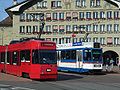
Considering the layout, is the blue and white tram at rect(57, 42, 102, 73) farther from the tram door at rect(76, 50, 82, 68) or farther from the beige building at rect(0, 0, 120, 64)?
the beige building at rect(0, 0, 120, 64)

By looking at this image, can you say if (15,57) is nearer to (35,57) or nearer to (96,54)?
(35,57)

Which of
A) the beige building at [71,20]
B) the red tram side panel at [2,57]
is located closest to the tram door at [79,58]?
the red tram side panel at [2,57]

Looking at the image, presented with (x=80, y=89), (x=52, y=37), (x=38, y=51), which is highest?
(x=52, y=37)

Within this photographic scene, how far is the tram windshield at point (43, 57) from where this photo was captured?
29.1m

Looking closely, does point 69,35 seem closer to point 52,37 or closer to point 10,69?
point 52,37

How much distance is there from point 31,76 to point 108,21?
2467 inches

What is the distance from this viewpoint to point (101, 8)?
299 ft

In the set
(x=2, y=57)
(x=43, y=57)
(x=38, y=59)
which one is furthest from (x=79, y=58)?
(x=38, y=59)

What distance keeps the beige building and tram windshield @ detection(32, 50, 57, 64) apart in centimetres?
6138

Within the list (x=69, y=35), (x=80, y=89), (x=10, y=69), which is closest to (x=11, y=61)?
(x=10, y=69)

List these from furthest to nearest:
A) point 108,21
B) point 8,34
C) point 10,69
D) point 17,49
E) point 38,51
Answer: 1. point 8,34
2. point 108,21
3. point 10,69
4. point 17,49
5. point 38,51

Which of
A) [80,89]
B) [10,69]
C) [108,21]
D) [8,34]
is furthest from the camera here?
[8,34]

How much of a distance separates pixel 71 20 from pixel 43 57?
63012 mm

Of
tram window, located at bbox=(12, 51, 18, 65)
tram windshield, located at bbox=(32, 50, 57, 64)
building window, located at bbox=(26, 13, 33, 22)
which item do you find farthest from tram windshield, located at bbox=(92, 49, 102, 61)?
building window, located at bbox=(26, 13, 33, 22)
